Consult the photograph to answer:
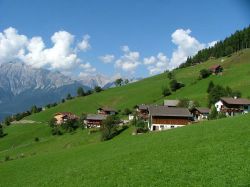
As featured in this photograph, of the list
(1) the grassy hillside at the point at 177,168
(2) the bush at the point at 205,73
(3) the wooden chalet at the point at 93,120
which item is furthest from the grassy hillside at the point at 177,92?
(1) the grassy hillside at the point at 177,168

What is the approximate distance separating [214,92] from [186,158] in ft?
267

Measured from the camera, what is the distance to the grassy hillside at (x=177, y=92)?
443 feet

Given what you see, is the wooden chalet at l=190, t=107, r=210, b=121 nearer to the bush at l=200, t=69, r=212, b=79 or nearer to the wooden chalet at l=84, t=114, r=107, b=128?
the wooden chalet at l=84, t=114, r=107, b=128

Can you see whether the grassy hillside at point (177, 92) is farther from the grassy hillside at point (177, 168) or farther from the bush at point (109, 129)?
the grassy hillside at point (177, 168)

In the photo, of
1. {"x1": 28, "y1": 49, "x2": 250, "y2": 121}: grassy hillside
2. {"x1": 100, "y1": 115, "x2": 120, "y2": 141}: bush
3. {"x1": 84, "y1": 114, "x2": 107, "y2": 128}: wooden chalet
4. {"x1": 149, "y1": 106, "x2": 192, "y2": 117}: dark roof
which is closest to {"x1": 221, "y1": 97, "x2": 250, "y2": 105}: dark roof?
{"x1": 149, "y1": 106, "x2": 192, "y2": 117}: dark roof

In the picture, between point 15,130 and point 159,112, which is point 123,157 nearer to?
point 159,112

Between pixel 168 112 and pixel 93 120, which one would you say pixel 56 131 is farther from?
pixel 168 112

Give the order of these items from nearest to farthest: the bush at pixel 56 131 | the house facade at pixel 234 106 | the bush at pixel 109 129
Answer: the bush at pixel 109 129 → the house facade at pixel 234 106 → the bush at pixel 56 131

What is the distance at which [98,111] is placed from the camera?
153375 millimetres

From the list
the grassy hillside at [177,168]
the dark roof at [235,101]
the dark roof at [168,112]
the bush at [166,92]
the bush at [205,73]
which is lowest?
the grassy hillside at [177,168]

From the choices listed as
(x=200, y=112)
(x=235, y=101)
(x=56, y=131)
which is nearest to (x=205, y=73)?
(x=235, y=101)

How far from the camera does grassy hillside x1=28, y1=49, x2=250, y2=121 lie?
443 ft

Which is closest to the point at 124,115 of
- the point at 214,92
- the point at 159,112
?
the point at 214,92

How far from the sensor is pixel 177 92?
145250 mm
